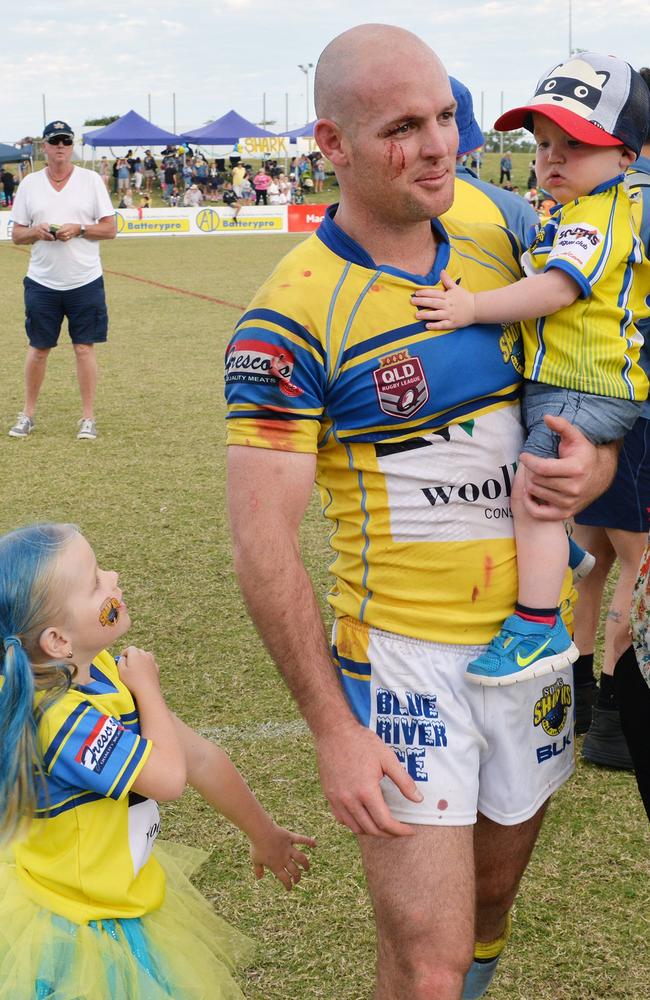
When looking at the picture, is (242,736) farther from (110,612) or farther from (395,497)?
(395,497)

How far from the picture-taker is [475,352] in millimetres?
2336

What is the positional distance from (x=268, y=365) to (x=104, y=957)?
131cm

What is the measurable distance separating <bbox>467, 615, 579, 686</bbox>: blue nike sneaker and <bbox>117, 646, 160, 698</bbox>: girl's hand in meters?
0.78

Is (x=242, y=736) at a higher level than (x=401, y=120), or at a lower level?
lower

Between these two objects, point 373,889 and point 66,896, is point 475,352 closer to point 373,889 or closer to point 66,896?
point 373,889

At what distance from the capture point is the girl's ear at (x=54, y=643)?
2.39 metres

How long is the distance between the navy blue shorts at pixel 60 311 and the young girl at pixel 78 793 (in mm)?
6145

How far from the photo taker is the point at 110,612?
8.21 ft

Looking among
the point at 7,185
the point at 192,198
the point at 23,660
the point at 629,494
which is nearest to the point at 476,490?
the point at 23,660

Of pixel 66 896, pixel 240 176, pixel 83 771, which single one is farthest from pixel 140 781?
pixel 240 176

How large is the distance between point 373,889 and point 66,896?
2.26 ft

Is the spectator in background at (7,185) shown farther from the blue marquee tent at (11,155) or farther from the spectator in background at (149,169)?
the spectator in background at (149,169)

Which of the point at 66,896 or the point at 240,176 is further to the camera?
the point at 240,176

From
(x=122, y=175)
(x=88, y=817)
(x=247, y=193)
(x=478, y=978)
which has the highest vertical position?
(x=88, y=817)
